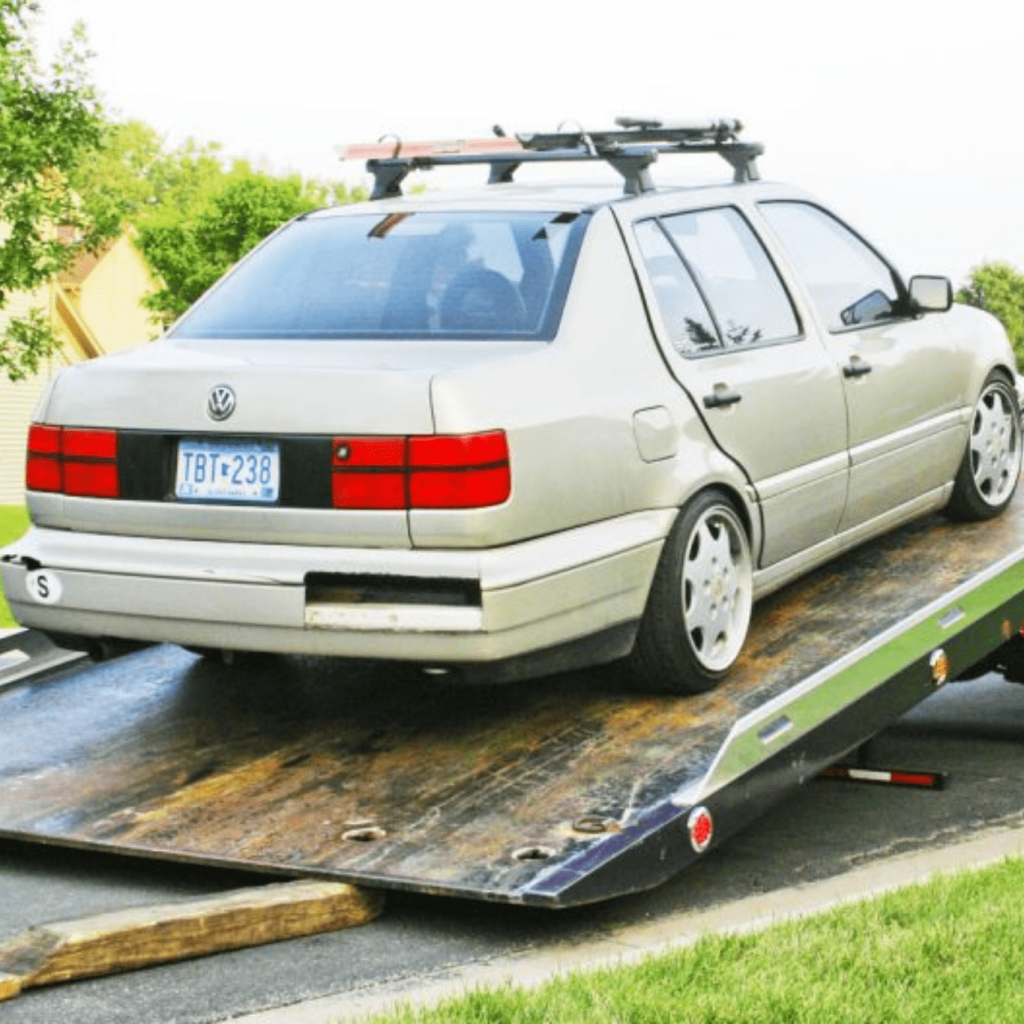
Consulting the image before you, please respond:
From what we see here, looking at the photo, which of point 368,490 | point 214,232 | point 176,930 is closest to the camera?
point 176,930

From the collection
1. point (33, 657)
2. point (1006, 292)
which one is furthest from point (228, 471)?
point (1006, 292)

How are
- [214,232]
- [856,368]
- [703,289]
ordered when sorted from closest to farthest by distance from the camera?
[703,289] < [856,368] < [214,232]

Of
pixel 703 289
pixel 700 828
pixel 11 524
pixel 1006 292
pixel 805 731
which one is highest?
pixel 703 289

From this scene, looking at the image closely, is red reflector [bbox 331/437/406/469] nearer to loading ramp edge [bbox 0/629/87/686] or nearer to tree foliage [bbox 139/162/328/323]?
loading ramp edge [bbox 0/629/87/686]

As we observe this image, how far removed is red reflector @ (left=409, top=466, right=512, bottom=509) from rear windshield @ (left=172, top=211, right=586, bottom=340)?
0.64m

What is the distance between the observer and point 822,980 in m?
4.45

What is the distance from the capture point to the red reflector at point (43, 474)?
19.5 feet

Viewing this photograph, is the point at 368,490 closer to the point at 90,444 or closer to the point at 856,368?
the point at 90,444

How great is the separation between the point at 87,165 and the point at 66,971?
3419cm

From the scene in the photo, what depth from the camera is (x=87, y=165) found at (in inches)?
1467

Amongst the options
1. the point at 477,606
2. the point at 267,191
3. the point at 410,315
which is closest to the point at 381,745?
the point at 477,606

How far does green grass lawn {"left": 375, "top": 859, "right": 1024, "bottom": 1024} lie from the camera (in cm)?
420

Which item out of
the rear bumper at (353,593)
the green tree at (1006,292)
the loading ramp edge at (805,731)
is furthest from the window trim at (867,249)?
the green tree at (1006,292)

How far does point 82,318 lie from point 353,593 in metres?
58.3
